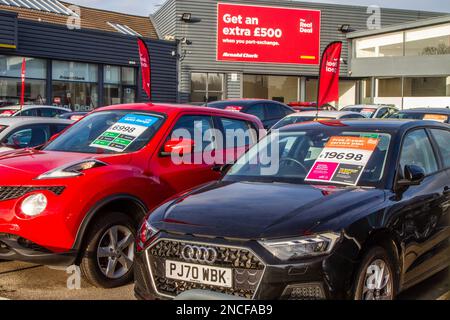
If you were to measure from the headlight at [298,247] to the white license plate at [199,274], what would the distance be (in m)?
0.30

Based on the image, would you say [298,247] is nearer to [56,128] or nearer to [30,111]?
[56,128]

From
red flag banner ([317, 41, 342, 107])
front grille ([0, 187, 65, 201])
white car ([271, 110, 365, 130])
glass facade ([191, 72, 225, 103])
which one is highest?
glass facade ([191, 72, 225, 103])

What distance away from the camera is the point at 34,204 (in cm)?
474

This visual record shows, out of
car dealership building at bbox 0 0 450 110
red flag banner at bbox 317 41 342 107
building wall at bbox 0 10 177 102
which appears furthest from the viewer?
car dealership building at bbox 0 0 450 110

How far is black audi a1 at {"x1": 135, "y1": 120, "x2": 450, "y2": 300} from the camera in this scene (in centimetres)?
341

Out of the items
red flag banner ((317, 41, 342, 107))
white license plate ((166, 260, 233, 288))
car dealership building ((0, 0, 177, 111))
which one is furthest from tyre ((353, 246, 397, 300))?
car dealership building ((0, 0, 177, 111))

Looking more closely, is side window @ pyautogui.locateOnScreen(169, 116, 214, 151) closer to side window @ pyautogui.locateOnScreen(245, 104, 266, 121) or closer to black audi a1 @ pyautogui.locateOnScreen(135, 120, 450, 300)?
black audi a1 @ pyautogui.locateOnScreen(135, 120, 450, 300)

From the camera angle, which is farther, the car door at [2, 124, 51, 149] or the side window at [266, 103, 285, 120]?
the side window at [266, 103, 285, 120]

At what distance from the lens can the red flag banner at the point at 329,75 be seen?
1146 cm

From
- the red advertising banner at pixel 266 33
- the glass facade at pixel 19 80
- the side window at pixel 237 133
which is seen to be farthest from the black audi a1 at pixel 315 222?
the red advertising banner at pixel 266 33

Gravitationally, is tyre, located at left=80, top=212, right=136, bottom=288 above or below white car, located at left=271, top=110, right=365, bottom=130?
below

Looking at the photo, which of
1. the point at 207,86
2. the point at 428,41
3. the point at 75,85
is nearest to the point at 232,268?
the point at 75,85

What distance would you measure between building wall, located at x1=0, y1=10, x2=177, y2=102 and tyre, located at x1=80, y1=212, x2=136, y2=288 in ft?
62.4

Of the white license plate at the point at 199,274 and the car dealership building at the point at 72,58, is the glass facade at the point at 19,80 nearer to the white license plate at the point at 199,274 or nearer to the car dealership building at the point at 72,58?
the car dealership building at the point at 72,58
